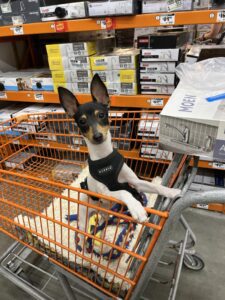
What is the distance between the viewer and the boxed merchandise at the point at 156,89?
129 cm

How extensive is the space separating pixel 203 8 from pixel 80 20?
58 cm

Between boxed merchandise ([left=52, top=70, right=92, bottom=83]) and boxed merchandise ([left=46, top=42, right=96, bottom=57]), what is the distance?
0.32 ft

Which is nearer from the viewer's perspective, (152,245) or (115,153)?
(152,245)

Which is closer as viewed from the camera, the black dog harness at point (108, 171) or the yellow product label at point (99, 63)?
the black dog harness at point (108, 171)

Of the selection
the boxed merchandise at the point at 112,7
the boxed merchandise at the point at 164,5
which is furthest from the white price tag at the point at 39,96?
the boxed merchandise at the point at 164,5

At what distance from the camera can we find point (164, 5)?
1072mm

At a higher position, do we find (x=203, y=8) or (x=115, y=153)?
(x=203, y=8)

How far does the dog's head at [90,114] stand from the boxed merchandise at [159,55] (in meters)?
0.60

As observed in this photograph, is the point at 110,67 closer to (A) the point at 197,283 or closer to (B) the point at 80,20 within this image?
(B) the point at 80,20

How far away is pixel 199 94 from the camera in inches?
24.4

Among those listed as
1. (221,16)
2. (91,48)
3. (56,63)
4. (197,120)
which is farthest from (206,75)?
(56,63)

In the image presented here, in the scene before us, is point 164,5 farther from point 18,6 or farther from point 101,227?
point 101,227

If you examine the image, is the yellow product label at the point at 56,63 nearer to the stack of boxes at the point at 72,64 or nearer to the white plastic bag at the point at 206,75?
the stack of boxes at the point at 72,64

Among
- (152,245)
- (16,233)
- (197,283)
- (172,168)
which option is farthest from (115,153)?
(197,283)
